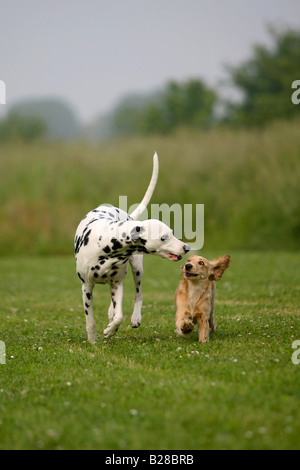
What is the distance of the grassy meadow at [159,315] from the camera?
5.30 metres

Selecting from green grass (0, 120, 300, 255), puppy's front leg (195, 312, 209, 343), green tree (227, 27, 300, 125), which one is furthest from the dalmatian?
green tree (227, 27, 300, 125)

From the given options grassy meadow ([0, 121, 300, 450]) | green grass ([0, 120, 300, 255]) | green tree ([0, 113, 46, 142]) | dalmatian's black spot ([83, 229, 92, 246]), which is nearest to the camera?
grassy meadow ([0, 121, 300, 450])

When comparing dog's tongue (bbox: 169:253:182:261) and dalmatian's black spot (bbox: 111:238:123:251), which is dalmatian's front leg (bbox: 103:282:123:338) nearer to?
dalmatian's black spot (bbox: 111:238:123:251)

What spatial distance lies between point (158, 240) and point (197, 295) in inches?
42.0

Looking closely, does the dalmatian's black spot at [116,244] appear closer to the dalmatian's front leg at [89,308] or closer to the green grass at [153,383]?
the dalmatian's front leg at [89,308]

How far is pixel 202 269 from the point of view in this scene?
26.9ft

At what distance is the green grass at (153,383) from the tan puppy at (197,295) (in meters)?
0.25

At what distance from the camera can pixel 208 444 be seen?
16.1 ft

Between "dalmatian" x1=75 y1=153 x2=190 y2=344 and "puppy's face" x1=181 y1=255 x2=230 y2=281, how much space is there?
0.52 meters

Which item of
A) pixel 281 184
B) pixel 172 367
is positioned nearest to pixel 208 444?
pixel 172 367

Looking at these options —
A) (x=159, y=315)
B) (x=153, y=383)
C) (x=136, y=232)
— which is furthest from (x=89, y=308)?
(x=159, y=315)

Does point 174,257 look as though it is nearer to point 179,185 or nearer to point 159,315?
point 159,315

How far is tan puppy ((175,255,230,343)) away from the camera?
26.6ft
